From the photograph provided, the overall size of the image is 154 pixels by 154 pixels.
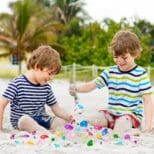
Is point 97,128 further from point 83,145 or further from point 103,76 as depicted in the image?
point 83,145

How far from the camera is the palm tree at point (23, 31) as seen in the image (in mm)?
26656

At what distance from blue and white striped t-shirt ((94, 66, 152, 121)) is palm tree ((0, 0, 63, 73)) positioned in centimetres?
2164

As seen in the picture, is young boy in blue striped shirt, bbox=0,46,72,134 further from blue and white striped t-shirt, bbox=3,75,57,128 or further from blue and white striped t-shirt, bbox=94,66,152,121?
blue and white striped t-shirt, bbox=94,66,152,121

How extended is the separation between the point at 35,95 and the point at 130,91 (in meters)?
0.90

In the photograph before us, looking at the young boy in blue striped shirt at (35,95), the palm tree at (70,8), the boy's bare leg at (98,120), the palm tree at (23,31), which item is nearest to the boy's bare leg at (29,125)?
the young boy in blue striped shirt at (35,95)

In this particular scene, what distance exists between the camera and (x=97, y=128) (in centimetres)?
470

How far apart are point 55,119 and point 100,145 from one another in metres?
1.07

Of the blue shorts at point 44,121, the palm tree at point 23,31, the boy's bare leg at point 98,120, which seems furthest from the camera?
the palm tree at point 23,31

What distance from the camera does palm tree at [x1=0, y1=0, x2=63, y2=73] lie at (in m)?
26.7

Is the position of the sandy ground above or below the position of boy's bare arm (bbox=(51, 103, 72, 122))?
below

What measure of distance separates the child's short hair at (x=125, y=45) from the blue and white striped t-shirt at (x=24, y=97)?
2.40 feet

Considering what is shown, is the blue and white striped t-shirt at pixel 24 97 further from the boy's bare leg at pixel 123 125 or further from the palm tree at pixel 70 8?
the palm tree at pixel 70 8

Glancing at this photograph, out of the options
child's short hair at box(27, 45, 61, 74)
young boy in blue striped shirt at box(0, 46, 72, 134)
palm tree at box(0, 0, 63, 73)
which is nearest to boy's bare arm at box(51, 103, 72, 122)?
young boy in blue striped shirt at box(0, 46, 72, 134)

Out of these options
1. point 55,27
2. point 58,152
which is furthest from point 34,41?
point 58,152
